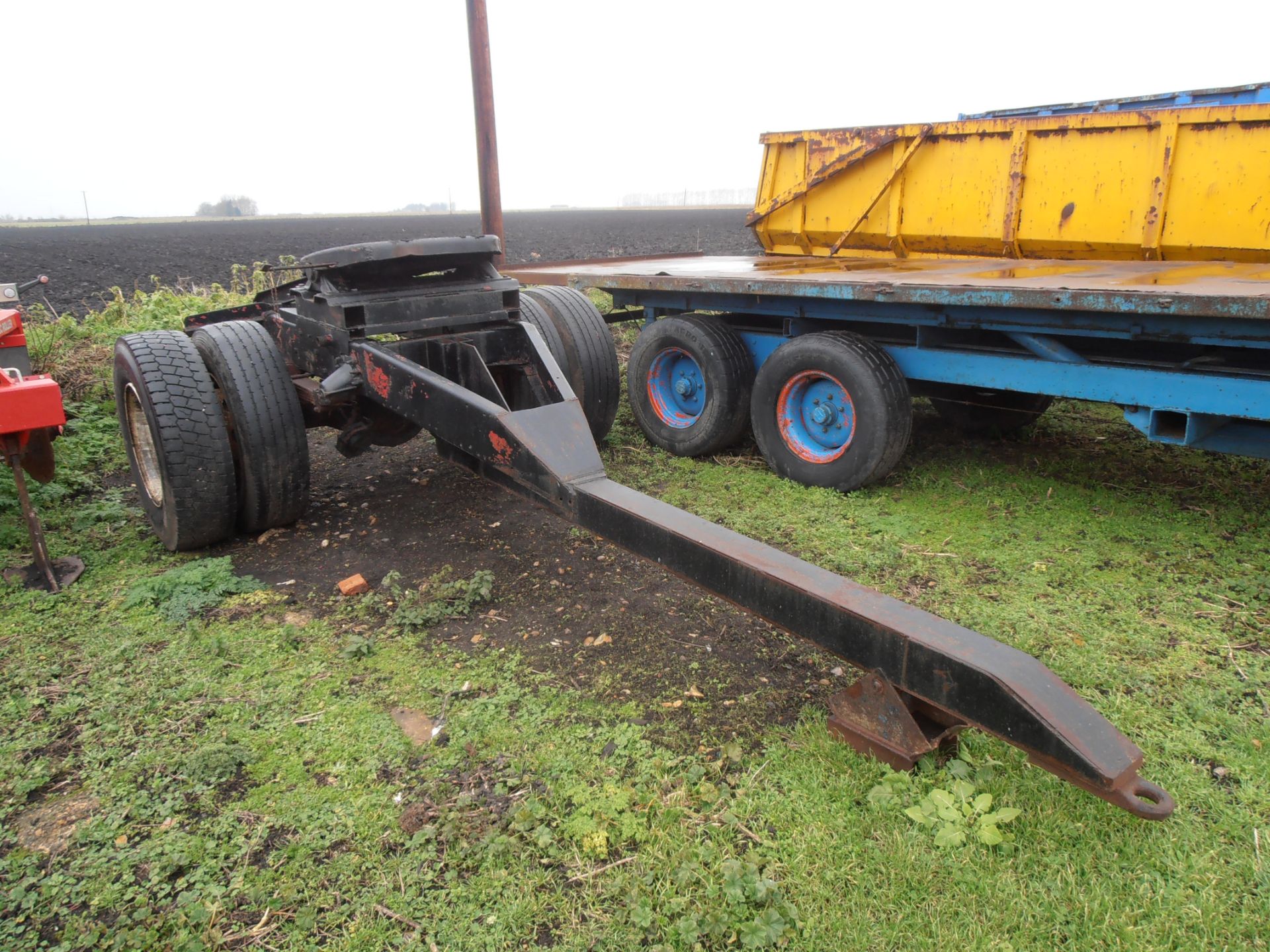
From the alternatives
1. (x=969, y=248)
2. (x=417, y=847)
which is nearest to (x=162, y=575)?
(x=417, y=847)

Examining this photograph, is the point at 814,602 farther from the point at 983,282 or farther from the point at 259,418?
the point at 259,418

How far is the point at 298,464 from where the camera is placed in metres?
4.28

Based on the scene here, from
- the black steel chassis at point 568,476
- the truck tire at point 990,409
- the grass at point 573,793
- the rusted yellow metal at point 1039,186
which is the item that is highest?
the rusted yellow metal at point 1039,186

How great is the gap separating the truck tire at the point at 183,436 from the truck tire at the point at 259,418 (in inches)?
3.2

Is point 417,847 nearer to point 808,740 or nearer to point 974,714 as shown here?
point 808,740

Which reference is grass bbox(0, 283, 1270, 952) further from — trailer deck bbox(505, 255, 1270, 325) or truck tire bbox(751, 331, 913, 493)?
trailer deck bbox(505, 255, 1270, 325)

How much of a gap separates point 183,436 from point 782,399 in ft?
10.4

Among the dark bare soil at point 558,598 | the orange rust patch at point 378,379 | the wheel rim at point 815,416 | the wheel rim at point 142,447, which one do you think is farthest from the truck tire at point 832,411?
the wheel rim at point 142,447

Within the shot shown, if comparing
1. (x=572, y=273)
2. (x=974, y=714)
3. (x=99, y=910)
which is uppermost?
(x=572, y=273)

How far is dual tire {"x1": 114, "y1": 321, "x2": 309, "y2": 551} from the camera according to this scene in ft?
13.1

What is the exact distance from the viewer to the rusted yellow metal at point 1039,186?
4328 millimetres

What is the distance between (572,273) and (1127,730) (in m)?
4.54

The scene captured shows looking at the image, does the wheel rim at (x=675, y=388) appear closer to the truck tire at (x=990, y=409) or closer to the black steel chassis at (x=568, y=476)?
the truck tire at (x=990, y=409)

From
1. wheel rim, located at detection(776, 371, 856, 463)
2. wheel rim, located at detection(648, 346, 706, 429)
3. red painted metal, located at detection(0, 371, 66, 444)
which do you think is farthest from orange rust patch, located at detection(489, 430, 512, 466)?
wheel rim, located at detection(648, 346, 706, 429)
